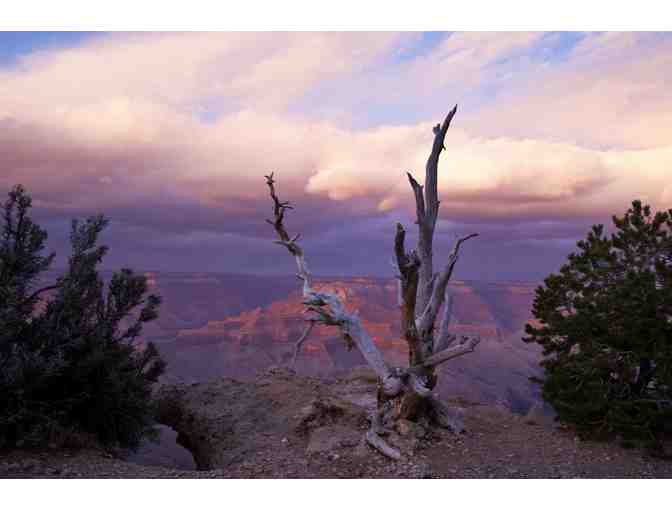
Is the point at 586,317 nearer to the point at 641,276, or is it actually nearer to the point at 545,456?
the point at 641,276

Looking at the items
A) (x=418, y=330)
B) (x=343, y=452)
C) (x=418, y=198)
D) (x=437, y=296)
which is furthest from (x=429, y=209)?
(x=343, y=452)

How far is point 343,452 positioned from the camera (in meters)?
8.45

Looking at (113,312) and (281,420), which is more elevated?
(113,312)

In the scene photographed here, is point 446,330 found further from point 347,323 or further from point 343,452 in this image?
point 343,452

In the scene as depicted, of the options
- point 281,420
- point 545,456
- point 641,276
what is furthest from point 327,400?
point 641,276

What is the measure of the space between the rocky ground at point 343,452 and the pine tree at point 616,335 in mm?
665

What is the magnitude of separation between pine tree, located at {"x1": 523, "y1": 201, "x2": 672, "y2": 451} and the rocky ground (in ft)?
2.18

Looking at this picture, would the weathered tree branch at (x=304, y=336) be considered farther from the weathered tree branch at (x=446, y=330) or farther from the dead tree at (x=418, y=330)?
the weathered tree branch at (x=446, y=330)

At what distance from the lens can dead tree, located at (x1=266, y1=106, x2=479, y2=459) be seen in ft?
29.3

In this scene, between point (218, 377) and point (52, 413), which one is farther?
point (218, 377)

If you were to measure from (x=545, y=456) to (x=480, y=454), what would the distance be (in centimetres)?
117

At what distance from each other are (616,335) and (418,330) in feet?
12.5

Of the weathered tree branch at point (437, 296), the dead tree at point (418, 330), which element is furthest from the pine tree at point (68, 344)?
the weathered tree branch at point (437, 296)
